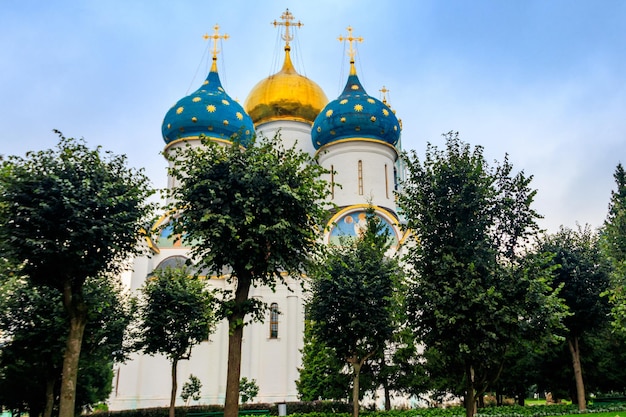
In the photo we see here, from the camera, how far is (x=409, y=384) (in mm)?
17938

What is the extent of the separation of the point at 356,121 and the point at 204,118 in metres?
8.71

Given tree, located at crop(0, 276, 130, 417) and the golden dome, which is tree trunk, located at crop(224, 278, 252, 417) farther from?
the golden dome

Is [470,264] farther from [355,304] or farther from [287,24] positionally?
[287,24]

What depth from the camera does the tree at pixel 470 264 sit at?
457 inches

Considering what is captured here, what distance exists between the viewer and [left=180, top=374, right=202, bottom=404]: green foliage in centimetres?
2361

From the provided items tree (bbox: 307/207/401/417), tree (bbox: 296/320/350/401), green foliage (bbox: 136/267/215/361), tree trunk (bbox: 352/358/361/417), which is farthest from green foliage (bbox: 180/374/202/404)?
tree trunk (bbox: 352/358/361/417)

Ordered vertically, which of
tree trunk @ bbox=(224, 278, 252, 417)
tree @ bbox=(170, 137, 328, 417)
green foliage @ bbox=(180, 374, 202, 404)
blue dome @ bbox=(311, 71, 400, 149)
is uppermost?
blue dome @ bbox=(311, 71, 400, 149)

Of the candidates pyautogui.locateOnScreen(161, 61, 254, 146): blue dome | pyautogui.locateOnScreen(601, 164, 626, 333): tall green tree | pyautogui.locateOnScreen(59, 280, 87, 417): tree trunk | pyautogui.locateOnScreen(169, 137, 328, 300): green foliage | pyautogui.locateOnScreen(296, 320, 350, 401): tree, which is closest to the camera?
pyautogui.locateOnScreen(59, 280, 87, 417): tree trunk

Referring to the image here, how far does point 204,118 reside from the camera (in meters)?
29.5

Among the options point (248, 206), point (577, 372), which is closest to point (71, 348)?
point (248, 206)

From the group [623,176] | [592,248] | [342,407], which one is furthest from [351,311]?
[623,176]

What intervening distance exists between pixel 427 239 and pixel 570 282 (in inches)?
333

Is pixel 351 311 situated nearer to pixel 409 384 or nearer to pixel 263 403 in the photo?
pixel 409 384

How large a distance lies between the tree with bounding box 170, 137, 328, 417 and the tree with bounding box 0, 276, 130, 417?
5.90 metres
